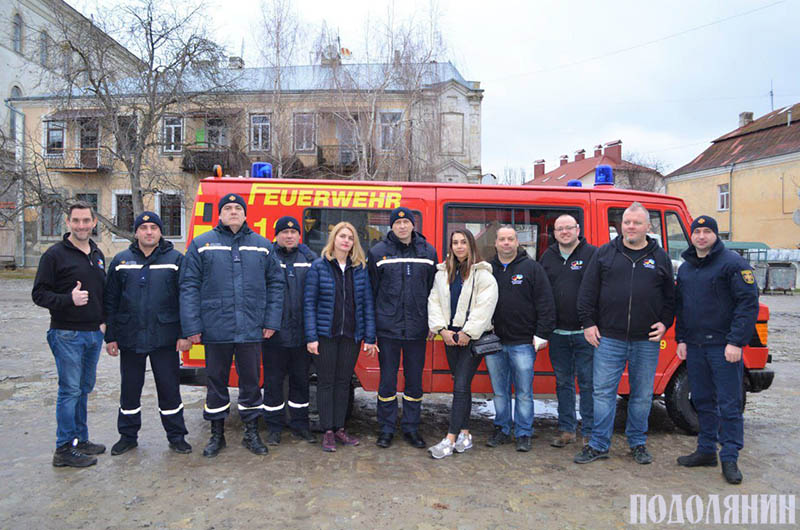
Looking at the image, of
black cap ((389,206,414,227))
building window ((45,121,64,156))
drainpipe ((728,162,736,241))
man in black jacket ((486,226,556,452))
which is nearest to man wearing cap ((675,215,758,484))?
man in black jacket ((486,226,556,452))

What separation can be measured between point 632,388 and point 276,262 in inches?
127

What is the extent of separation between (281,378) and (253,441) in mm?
591

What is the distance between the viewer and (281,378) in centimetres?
500

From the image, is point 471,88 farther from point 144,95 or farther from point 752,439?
point 752,439

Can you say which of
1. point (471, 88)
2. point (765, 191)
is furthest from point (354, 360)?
point (765, 191)

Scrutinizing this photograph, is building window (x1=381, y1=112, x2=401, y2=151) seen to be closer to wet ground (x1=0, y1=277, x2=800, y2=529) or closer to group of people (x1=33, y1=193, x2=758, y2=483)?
wet ground (x1=0, y1=277, x2=800, y2=529)

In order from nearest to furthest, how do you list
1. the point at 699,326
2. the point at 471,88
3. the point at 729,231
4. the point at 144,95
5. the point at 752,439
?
1. the point at 699,326
2. the point at 752,439
3. the point at 144,95
4. the point at 471,88
5. the point at 729,231

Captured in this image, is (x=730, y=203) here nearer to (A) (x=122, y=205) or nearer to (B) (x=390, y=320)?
(A) (x=122, y=205)

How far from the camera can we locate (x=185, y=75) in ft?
69.3

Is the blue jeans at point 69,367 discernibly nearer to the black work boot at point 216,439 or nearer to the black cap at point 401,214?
the black work boot at point 216,439

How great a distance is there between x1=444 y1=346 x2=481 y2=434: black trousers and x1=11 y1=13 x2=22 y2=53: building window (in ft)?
126

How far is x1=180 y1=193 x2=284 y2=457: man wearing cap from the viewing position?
4.49m

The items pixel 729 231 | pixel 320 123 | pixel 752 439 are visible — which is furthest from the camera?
pixel 729 231

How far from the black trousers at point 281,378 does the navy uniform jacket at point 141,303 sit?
33.2 inches
